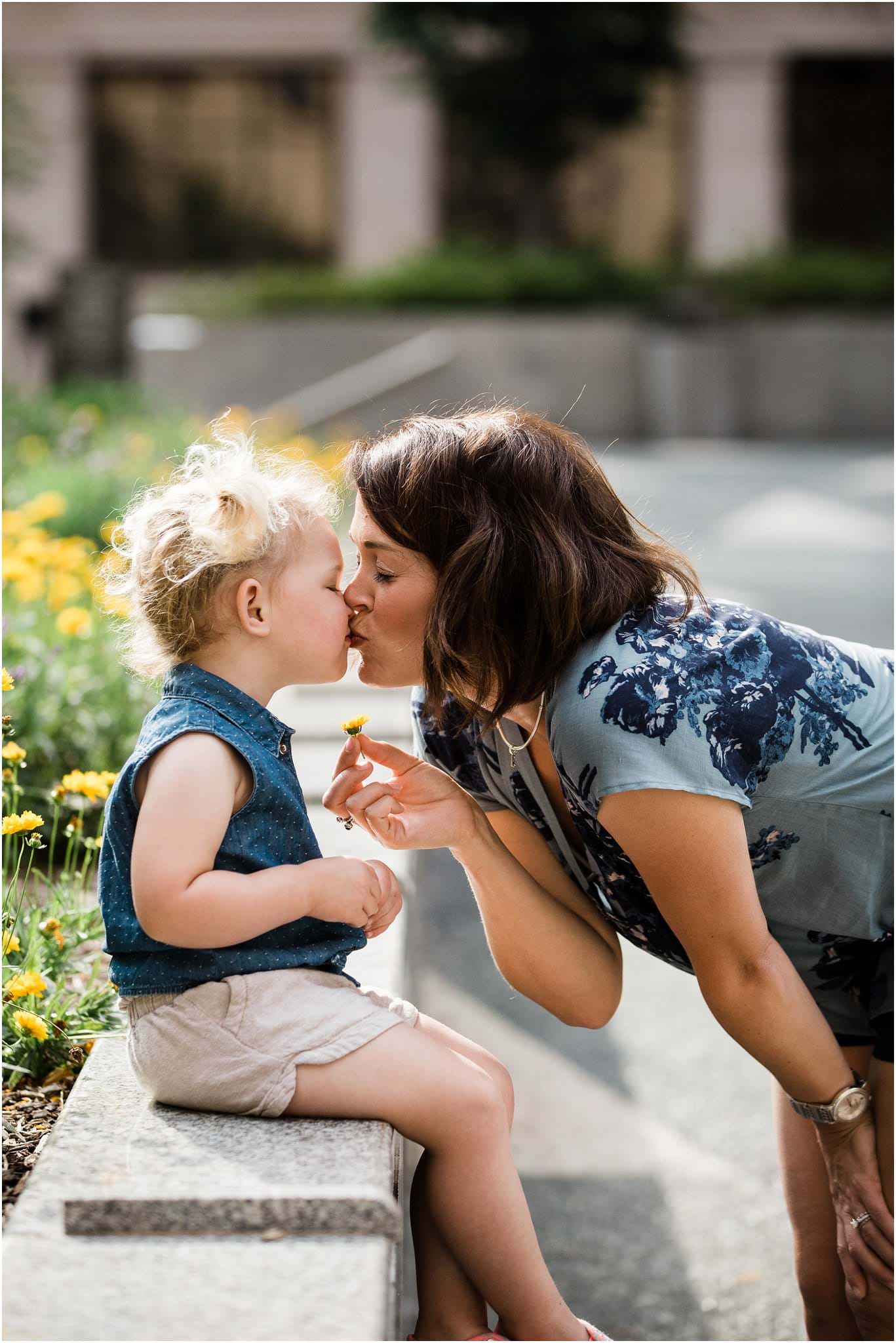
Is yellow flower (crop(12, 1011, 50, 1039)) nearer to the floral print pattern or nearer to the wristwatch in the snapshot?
the floral print pattern

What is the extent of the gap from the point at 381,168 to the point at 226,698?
19.1 m

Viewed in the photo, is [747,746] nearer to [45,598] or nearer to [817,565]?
[45,598]

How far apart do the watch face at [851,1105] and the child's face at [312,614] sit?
3.54ft

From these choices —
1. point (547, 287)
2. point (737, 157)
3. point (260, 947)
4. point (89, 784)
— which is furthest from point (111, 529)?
point (737, 157)

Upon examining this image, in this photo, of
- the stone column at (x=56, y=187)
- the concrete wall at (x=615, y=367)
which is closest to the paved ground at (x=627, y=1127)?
the concrete wall at (x=615, y=367)

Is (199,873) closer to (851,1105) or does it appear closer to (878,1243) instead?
(851,1105)

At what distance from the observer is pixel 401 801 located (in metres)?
2.21

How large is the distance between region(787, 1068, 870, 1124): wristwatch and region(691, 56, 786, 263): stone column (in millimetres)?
18221

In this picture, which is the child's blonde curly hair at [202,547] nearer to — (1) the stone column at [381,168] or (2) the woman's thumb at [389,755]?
(2) the woman's thumb at [389,755]

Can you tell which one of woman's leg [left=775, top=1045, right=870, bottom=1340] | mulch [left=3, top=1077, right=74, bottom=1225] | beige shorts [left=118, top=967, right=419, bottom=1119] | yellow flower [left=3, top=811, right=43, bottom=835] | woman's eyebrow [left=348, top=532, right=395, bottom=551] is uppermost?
woman's eyebrow [left=348, top=532, right=395, bottom=551]

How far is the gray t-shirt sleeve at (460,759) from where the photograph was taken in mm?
2367

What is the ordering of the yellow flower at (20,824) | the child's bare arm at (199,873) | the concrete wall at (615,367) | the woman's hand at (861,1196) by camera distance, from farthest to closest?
the concrete wall at (615,367)
the woman's hand at (861,1196)
the yellow flower at (20,824)
the child's bare arm at (199,873)

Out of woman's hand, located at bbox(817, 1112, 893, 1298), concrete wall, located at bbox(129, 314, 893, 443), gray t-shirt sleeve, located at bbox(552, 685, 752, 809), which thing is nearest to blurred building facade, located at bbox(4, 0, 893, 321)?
concrete wall, located at bbox(129, 314, 893, 443)

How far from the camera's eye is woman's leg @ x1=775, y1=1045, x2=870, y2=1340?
2553 mm
